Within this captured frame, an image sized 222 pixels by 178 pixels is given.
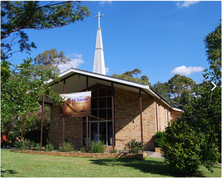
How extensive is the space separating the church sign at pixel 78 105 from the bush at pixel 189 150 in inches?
298

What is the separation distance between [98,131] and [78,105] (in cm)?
470

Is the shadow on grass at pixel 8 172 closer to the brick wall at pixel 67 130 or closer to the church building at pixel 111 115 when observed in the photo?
the church building at pixel 111 115

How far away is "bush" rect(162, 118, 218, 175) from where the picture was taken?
22.7 feet

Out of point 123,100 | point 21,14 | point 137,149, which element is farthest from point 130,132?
point 21,14

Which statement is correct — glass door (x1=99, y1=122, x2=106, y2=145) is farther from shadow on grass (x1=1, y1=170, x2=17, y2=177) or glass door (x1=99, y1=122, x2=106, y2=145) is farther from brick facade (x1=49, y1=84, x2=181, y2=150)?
shadow on grass (x1=1, y1=170, x2=17, y2=177)

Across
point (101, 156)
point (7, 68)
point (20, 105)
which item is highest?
point (7, 68)

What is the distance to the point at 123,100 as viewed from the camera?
1750cm

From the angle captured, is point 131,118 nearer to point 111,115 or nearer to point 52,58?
point 111,115

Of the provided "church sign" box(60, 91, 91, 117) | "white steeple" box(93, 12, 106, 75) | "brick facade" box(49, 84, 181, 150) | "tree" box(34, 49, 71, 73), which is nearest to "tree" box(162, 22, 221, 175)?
"church sign" box(60, 91, 91, 117)

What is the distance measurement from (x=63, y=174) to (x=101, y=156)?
4.98m

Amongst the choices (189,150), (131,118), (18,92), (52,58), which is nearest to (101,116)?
(131,118)

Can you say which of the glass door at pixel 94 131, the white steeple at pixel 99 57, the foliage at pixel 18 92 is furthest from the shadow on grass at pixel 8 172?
the white steeple at pixel 99 57

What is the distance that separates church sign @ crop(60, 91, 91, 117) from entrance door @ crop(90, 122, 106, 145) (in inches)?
169

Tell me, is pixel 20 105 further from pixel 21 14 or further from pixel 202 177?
pixel 202 177
